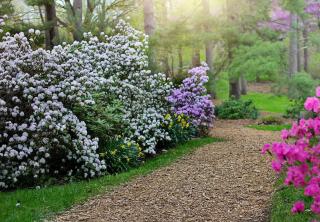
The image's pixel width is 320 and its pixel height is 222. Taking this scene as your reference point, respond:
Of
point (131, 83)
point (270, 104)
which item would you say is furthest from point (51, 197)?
point (270, 104)

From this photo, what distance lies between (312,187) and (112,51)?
6.08 m

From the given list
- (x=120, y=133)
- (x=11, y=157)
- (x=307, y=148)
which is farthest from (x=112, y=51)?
(x=307, y=148)

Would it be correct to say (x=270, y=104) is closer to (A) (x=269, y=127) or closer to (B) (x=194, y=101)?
(A) (x=269, y=127)

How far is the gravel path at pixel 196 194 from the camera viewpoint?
15.9 ft

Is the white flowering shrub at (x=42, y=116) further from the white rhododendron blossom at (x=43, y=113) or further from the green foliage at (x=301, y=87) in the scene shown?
the green foliage at (x=301, y=87)

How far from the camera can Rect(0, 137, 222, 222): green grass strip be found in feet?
16.5

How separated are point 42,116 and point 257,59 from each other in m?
7.39

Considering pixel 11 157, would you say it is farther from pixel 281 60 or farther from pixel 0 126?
pixel 281 60

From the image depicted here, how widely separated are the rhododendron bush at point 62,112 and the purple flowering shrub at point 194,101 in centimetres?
127

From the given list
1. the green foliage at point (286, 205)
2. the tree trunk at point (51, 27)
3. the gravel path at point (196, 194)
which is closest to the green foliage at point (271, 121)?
the gravel path at point (196, 194)

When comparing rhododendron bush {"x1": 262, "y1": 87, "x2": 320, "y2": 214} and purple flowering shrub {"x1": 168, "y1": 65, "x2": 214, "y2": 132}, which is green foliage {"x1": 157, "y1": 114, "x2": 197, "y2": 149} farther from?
rhododendron bush {"x1": 262, "y1": 87, "x2": 320, "y2": 214}

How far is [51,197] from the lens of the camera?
219 inches

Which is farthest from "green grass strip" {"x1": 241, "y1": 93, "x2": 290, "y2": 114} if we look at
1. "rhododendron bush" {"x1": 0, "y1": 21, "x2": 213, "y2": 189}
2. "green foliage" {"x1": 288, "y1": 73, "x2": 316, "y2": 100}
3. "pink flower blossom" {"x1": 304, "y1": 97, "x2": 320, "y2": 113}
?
"pink flower blossom" {"x1": 304, "y1": 97, "x2": 320, "y2": 113}

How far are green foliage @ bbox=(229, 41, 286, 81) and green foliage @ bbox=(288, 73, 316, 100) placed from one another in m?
0.61
